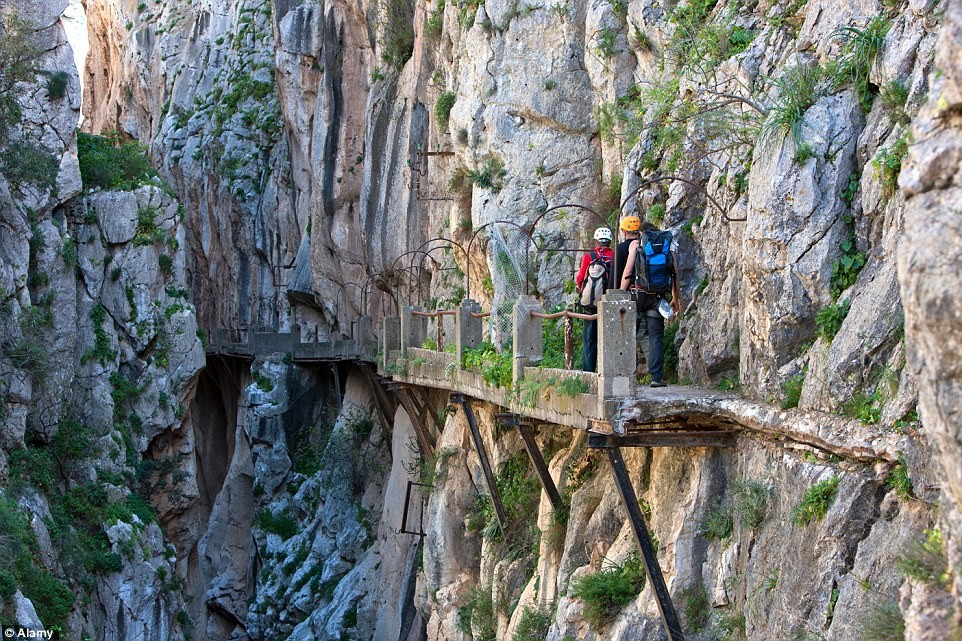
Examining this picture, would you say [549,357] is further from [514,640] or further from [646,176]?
[514,640]

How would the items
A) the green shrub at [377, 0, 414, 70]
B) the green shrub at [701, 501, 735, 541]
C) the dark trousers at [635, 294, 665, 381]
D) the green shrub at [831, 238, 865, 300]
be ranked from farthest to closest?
the green shrub at [377, 0, 414, 70]
the dark trousers at [635, 294, 665, 381]
the green shrub at [701, 501, 735, 541]
the green shrub at [831, 238, 865, 300]

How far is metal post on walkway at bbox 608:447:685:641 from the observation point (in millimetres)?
9578

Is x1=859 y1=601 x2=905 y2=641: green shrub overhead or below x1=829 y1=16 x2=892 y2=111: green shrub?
below

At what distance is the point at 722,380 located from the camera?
1054 cm

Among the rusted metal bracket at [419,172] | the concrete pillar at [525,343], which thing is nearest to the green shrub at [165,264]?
the rusted metal bracket at [419,172]

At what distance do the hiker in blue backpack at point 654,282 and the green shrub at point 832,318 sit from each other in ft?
7.29

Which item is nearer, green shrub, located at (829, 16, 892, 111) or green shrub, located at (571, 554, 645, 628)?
green shrub, located at (829, 16, 892, 111)

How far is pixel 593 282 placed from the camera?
11.3 metres

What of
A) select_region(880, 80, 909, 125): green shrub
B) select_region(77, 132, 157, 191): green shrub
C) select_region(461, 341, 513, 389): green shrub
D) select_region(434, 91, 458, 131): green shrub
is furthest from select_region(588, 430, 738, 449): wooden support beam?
select_region(77, 132, 157, 191): green shrub

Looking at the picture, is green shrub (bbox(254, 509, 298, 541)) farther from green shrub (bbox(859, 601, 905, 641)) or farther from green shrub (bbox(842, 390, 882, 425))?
green shrub (bbox(859, 601, 905, 641))

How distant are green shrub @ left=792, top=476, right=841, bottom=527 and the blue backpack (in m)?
3.29

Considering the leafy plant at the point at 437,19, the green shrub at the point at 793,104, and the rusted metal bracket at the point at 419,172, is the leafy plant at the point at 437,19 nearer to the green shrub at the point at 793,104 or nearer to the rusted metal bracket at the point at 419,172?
the rusted metal bracket at the point at 419,172

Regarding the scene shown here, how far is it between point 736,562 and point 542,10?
38.3 feet

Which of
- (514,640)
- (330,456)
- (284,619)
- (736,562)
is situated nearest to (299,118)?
(330,456)
